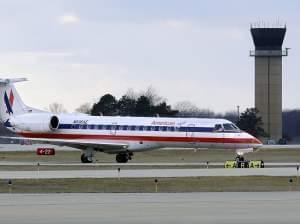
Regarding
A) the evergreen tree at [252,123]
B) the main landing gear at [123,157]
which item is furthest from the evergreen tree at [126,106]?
the main landing gear at [123,157]

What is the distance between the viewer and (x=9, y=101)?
69188mm

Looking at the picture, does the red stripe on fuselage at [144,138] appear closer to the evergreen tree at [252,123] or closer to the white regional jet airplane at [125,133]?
the white regional jet airplane at [125,133]

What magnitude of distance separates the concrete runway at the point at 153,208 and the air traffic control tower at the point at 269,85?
121 metres

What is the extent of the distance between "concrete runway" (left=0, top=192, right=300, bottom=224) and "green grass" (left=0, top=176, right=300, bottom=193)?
9.51 feet

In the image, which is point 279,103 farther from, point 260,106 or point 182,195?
point 182,195

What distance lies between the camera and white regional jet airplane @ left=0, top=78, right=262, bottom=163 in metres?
62.0

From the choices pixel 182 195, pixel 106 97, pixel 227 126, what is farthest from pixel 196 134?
pixel 106 97

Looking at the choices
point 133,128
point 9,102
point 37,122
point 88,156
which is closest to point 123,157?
point 133,128

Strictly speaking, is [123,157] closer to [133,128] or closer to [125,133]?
[125,133]

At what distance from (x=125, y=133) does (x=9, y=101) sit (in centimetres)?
1062

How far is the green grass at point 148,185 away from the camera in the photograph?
34594 millimetres

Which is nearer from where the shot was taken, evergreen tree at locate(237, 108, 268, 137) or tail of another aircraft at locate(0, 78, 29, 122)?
tail of another aircraft at locate(0, 78, 29, 122)

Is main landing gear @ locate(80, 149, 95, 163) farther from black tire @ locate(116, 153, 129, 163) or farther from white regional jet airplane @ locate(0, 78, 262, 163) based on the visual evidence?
black tire @ locate(116, 153, 129, 163)

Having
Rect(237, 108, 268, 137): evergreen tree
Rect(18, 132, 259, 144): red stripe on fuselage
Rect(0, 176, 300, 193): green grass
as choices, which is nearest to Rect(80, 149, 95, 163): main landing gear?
Rect(18, 132, 259, 144): red stripe on fuselage
